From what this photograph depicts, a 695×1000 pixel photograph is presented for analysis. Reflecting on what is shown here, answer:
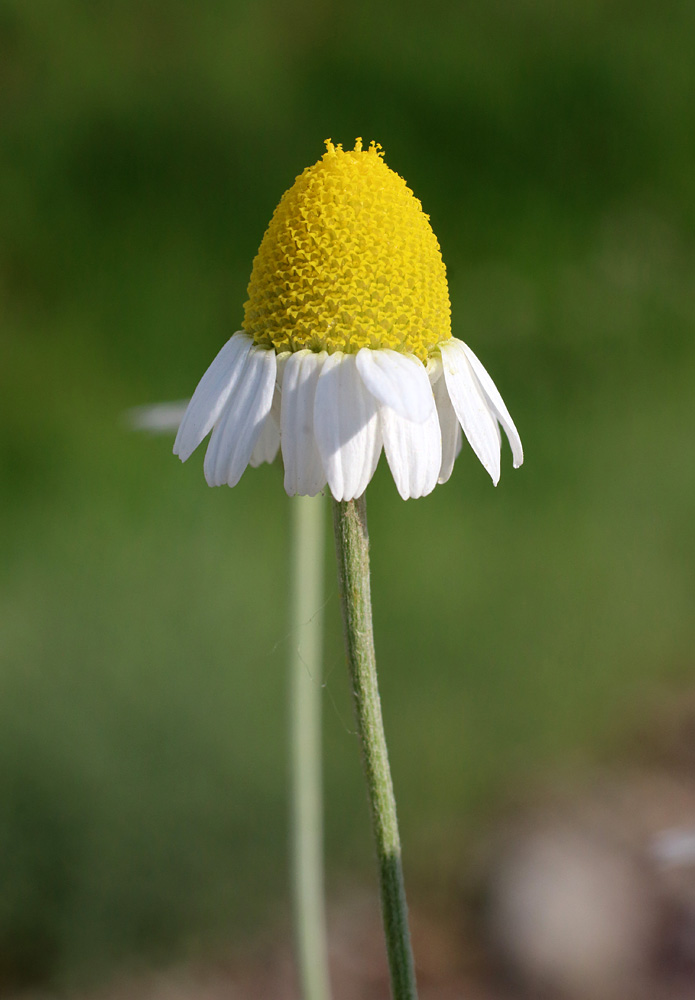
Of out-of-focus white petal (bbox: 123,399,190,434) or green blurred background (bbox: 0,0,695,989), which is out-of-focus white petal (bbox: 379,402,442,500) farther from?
green blurred background (bbox: 0,0,695,989)

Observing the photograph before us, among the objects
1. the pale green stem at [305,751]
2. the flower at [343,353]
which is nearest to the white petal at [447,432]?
the flower at [343,353]

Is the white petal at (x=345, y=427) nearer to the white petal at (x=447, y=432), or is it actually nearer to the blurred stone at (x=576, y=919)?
the white petal at (x=447, y=432)

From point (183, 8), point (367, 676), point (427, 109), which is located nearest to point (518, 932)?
point (367, 676)

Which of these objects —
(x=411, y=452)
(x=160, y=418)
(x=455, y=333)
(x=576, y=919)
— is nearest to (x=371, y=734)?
(x=411, y=452)

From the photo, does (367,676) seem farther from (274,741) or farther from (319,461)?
(274,741)

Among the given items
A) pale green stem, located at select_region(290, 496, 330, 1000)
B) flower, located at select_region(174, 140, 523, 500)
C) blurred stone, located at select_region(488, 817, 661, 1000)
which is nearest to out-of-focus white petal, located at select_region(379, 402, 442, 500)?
flower, located at select_region(174, 140, 523, 500)

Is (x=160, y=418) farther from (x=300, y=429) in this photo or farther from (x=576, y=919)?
(x=576, y=919)
